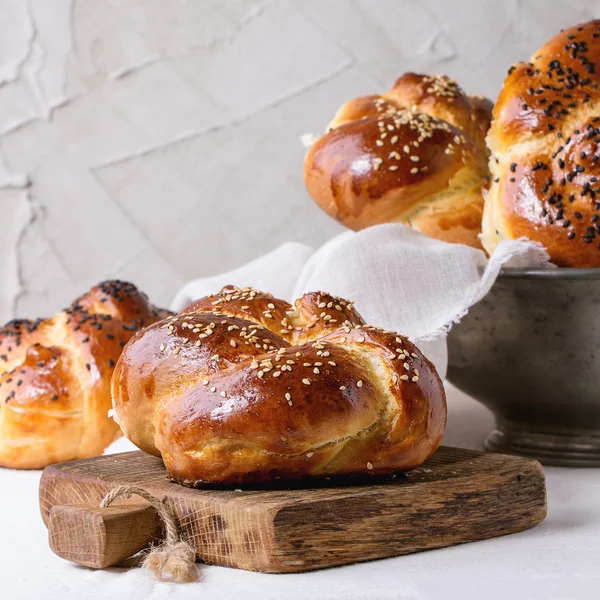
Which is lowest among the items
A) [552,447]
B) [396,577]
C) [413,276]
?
[552,447]

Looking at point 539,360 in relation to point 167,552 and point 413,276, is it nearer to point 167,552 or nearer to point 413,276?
point 413,276

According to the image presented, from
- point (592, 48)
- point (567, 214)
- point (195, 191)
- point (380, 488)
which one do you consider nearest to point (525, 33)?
point (195, 191)

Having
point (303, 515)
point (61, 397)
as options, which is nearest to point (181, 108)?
point (61, 397)

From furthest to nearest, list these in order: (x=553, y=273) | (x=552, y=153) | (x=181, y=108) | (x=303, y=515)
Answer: (x=181, y=108) → (x=552, y=153) → (x=553, y=273) → (x=303, y=515)

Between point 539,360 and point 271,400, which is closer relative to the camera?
point 271,400

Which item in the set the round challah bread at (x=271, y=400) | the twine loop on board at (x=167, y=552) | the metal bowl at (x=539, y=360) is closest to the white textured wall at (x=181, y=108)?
the metal bowl at (x=539, y=360)

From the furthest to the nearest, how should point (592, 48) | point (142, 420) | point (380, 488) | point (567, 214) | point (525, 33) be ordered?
point (525, 33) → point (592, 48) → point (567, 214) → point (142, 420) → point (380, 488)

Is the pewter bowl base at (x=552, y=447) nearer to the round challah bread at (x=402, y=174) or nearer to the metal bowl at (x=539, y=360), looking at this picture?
the metal bowl at (x=539, y=360)

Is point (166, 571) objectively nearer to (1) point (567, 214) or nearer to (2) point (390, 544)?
(2) point (390, 544)

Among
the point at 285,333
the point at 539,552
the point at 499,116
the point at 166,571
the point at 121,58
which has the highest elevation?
the point at 121,58
